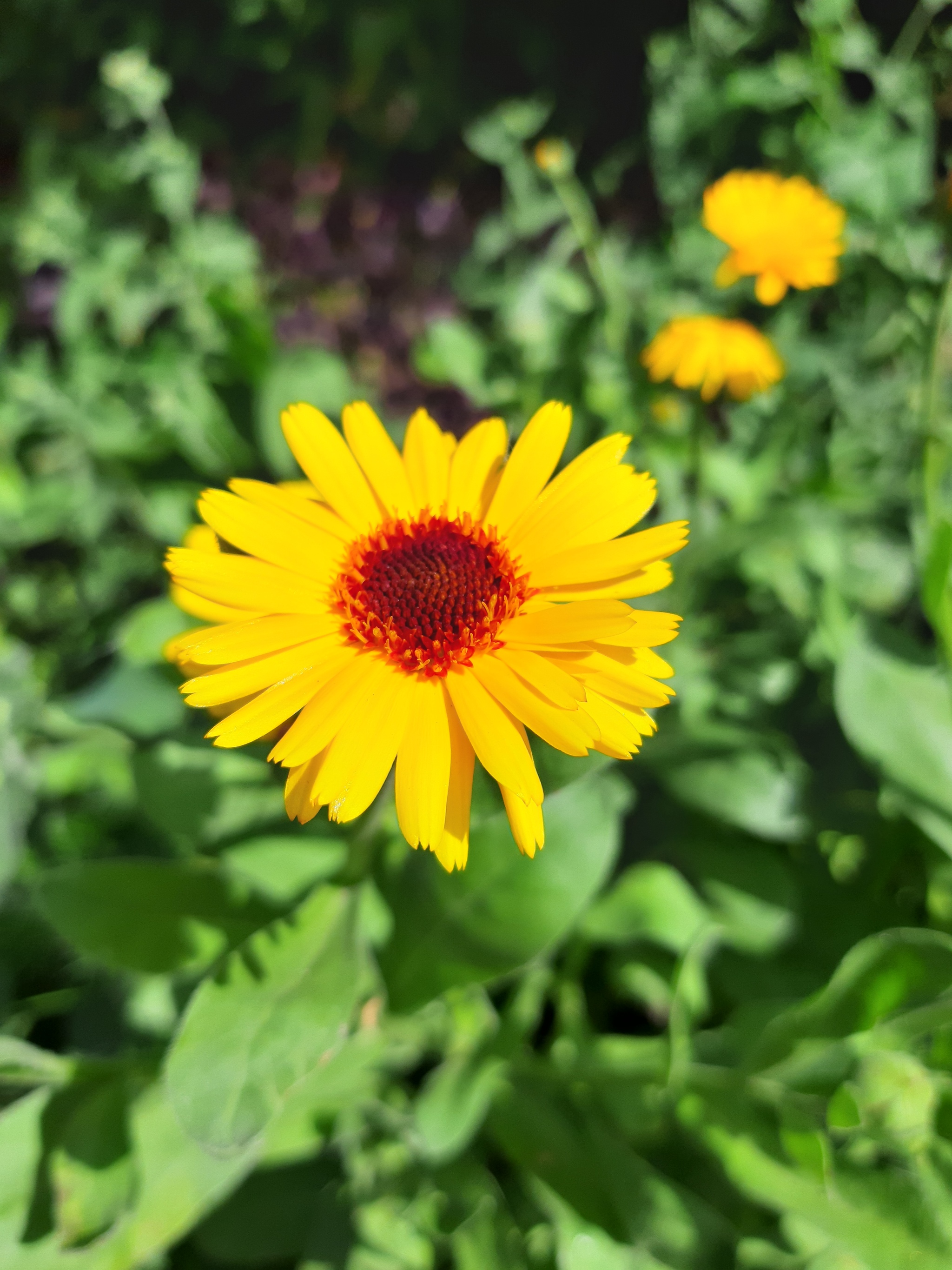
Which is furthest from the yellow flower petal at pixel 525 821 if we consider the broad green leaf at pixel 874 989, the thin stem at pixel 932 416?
the thin stem at pixel 932 416

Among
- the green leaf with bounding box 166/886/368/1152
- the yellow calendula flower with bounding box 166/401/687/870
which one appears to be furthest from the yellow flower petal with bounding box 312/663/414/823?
the green leaf with bounding box 166/886/368/1152

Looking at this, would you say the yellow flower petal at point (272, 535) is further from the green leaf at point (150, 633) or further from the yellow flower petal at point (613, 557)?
the green leaf at point (150, 633)

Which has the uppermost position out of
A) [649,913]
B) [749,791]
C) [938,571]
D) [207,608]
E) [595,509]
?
[207,608]

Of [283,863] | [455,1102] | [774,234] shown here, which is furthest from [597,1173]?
[774,234]

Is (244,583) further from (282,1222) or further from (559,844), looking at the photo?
(282,1222)

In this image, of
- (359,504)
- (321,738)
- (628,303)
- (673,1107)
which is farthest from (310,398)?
(673,1107)
